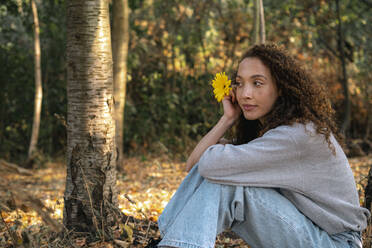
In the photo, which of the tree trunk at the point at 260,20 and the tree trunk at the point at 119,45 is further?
the tree trunk at the point at 119,45

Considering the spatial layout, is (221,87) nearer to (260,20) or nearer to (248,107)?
(248,107)

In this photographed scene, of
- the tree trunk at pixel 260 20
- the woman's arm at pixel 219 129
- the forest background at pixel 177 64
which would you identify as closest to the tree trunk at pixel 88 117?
the woman's arm at pixel 219 129

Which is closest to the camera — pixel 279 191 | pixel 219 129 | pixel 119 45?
pixel 279 191

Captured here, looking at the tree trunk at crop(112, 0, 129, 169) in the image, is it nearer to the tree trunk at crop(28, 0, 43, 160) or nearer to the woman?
the tree trunk at crop(28, 0, 43, 160)

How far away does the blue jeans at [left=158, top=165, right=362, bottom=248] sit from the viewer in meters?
1.99

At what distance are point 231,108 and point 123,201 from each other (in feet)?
6.44

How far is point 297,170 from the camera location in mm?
2051

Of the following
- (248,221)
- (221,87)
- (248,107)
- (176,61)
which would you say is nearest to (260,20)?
(221,87)

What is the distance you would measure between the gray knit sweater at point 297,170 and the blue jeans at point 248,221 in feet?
0.17

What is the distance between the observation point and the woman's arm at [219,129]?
237cm

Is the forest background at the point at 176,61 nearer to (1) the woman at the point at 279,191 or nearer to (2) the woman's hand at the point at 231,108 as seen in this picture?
(2) the woman's hand at the point at 231,108

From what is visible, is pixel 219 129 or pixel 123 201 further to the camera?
pixel 123 201

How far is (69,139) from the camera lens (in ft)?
8.53

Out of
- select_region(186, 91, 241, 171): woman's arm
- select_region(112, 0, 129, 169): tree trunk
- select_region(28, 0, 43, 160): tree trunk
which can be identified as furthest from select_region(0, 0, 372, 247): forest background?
select_region(186, 91, 241, 171): woman's arm
